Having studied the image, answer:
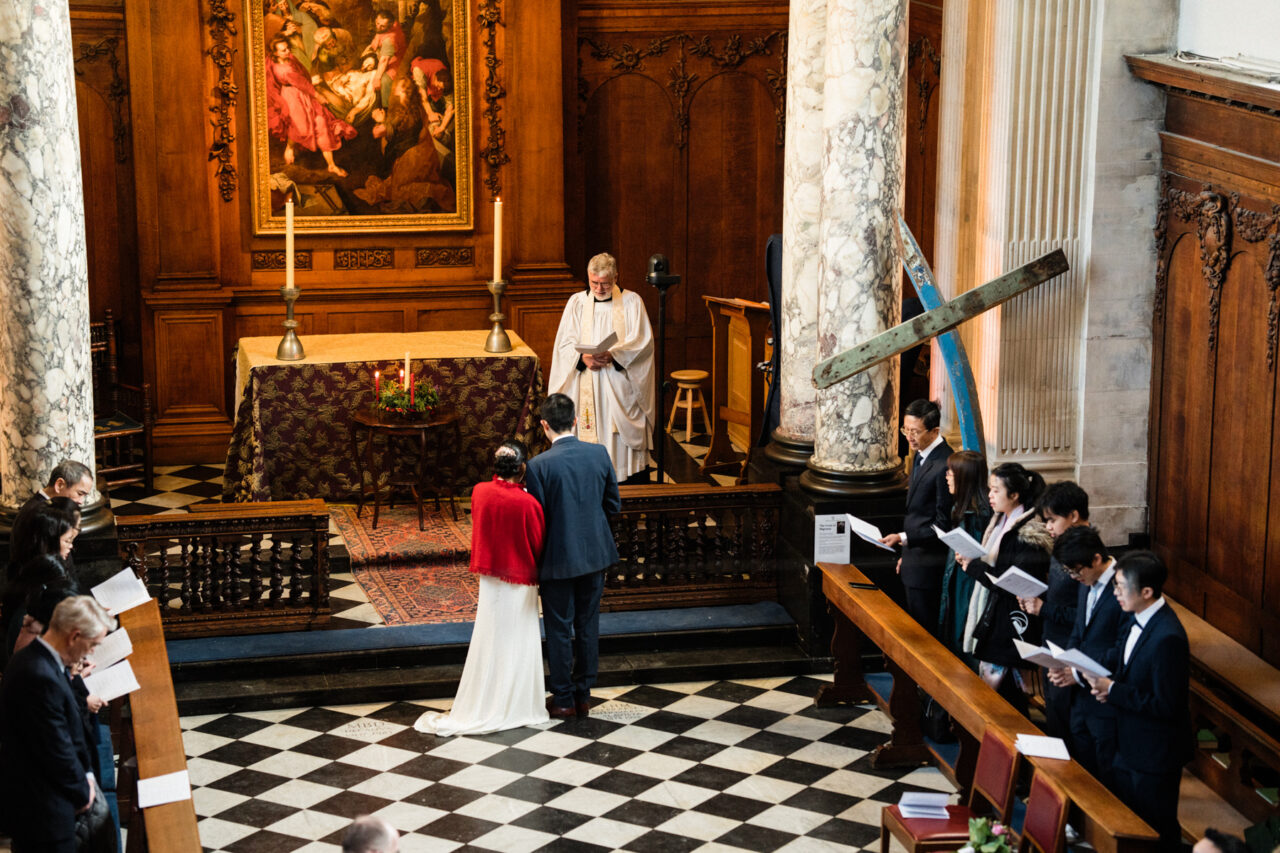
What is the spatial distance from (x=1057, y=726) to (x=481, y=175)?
7.77 metres

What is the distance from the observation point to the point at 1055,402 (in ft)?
28.9

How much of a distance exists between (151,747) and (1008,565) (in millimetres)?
3522

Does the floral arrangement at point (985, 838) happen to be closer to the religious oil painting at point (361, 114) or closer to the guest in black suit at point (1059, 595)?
the guest in black suit at point (1059, 595)

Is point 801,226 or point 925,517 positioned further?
point 801,226

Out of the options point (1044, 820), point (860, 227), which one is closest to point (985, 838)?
point (1044, 820)

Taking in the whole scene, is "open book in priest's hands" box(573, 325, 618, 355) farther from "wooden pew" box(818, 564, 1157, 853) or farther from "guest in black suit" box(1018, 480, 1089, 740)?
"guest in black suit" box(1018, 480, 1089, 740)

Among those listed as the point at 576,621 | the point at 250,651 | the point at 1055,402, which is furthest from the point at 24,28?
the point at 1055,402

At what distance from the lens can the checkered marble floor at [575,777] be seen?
22.8ft

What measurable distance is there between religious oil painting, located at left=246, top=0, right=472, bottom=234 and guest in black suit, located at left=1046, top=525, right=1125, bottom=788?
7.84 metres

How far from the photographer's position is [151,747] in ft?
19.9

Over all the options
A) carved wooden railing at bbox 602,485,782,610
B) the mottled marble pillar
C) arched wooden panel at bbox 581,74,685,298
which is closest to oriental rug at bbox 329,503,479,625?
carved wooden railing at bbox 602,485,782,610

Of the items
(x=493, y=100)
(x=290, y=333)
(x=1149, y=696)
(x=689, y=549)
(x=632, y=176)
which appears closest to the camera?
(x=1149, y=696)

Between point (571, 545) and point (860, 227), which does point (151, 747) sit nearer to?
point (571, 545)

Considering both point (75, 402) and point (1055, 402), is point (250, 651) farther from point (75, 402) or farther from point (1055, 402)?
point (1055, 402)
